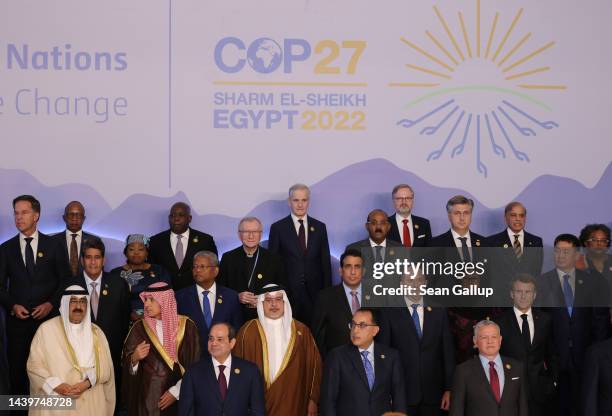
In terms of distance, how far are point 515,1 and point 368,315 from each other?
412 centimetres

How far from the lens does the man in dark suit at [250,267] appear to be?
8.61 metres

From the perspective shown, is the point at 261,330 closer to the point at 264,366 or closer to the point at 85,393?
the point at 264,366

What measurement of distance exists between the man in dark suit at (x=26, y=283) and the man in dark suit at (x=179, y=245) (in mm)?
813

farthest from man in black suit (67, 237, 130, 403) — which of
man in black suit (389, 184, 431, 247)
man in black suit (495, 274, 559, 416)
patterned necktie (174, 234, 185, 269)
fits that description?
man in black suit (495, 274, 559, 416)

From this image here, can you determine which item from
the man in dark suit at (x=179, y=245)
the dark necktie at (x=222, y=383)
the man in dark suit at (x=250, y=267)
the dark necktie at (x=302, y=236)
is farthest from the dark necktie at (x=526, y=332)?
the man in dark suit at (x=179, y=245)

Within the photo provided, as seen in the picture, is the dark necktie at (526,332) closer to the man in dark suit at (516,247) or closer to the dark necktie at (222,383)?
the man in dark suit at (516,247)

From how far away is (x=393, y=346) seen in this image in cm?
809

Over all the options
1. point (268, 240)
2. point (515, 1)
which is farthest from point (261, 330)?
point (515, 1)

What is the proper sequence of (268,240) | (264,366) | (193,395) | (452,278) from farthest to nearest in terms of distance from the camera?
(268,240)
(452,278)
(264,366)
(193,395)

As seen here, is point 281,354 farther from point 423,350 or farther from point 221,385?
point 423,350

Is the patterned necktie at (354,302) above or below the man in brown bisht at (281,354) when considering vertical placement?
above

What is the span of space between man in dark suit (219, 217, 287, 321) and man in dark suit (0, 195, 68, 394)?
1.35 meters

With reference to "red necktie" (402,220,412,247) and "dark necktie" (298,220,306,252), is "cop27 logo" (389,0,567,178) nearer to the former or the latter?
"red necktie" (402,220,412,247)

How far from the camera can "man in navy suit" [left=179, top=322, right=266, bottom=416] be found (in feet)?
23.6
